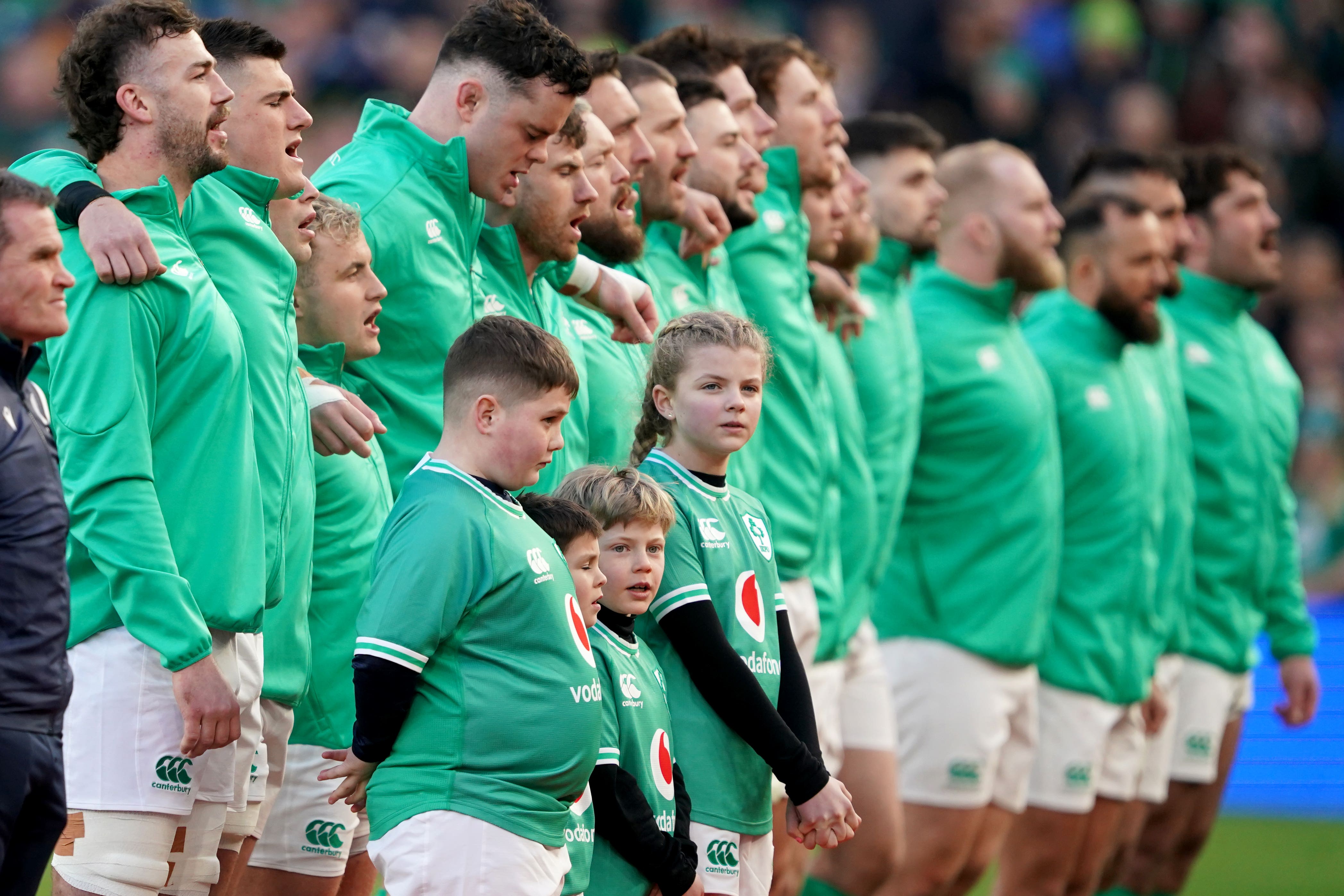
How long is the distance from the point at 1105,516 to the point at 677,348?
3.30 metres

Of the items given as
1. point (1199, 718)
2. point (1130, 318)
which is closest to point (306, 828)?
point (1130, 318)

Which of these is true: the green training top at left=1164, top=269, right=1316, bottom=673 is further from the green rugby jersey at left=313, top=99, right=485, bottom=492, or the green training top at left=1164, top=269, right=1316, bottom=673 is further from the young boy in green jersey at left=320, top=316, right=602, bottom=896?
the young boy in green jersey at left=320, top=316, right=602, bottom=896

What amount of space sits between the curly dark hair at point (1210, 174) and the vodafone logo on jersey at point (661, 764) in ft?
17.5

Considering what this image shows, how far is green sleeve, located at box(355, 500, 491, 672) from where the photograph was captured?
3514 mm

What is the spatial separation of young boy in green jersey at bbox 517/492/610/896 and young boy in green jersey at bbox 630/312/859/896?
13.8 inches

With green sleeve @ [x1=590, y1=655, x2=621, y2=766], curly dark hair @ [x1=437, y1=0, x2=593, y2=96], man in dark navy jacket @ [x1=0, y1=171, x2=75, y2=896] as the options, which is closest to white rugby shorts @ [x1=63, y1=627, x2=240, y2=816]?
man in dark navy jacket @ [x1=0, y1=171, x2=75, y2=896]

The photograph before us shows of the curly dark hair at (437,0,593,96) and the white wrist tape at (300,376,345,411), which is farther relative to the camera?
the curly dark hair at (437,0,593,96)

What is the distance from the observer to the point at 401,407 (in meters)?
4.60

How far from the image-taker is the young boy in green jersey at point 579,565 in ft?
12.5

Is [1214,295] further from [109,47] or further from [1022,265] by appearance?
[109,47]

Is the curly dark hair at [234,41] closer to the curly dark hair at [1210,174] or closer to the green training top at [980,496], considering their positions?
the green training top at [980,496]

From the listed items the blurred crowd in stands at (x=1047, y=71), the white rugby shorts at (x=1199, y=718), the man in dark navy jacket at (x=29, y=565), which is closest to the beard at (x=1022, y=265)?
the white rugby shorts at (x=1199, y=718)

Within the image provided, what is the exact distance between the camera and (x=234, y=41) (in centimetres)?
418

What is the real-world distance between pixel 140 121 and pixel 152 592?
98cm
